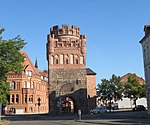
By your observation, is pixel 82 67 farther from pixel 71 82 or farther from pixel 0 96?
pixel 0 96

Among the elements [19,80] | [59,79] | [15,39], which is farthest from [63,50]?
[15,39]

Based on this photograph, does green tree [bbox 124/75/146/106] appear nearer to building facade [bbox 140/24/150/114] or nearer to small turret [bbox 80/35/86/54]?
small turret [bbox 80/35/86/54]

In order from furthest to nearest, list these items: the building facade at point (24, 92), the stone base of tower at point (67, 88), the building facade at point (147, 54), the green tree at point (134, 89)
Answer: the building facade at point (24, 92)
the green tree at point (134, 89)
the stone base of tower at point (67, 88)
the building facade at point (147, 54)

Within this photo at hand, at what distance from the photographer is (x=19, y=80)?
261 feet

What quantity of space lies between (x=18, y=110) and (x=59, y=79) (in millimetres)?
23069

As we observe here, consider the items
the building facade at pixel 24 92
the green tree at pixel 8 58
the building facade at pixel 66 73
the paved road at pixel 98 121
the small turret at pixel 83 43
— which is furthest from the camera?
the building facade at pixel 24 92

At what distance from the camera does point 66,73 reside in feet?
200

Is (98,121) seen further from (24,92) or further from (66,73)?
(24,92)

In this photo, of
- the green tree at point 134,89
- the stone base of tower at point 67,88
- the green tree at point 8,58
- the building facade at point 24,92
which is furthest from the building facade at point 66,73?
the green tree at point 8,58

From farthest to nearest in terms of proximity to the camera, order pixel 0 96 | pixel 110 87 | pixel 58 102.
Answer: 1. pixel 110 87
2. pixel 58 102
3. pixel 0 96

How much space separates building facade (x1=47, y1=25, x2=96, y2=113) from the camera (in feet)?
197

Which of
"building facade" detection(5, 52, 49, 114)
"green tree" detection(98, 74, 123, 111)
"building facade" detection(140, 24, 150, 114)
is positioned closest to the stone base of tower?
"green tree" detection(98, 74, 123, 111)

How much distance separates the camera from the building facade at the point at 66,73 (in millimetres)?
59938

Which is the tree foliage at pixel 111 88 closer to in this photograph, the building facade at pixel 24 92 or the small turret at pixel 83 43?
the small turret at pixel 83 43
